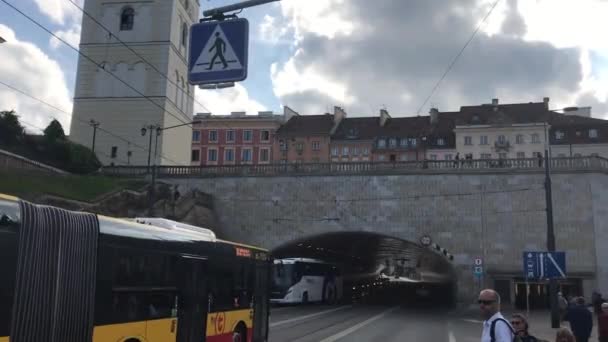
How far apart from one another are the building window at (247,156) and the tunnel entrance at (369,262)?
24.9 meters

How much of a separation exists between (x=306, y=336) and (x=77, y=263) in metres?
13.1

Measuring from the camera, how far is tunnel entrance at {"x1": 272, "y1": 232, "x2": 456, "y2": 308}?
45.5 meters

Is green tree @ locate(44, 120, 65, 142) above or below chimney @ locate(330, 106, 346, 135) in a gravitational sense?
below

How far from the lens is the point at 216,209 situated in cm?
4466

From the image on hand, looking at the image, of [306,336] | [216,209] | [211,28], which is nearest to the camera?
[211,28]

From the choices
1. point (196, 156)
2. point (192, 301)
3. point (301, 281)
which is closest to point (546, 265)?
point (192, 301)

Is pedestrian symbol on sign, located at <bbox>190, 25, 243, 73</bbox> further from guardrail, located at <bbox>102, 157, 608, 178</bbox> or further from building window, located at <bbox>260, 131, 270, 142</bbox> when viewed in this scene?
building window, located at <bbox>260, 131, 270, 142</bbox>

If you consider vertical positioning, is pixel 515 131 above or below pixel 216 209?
above

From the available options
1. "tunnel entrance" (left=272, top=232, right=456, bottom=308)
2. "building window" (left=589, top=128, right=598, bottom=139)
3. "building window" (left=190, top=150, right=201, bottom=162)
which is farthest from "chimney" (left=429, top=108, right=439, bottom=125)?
"building window" (left=190, top=150, right=201, bottom=162)

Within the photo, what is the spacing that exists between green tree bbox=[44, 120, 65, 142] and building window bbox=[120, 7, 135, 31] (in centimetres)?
1849

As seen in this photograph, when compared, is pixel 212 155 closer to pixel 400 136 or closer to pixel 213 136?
pixel 213 136

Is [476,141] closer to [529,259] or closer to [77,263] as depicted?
[529,259]

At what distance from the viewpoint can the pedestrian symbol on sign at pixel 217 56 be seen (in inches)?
423

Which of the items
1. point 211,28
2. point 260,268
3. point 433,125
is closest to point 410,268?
point 433,125
